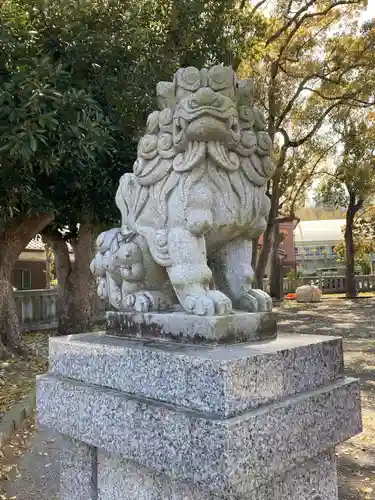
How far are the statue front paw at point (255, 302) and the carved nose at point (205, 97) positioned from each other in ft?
3.08

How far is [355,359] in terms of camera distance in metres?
7.16

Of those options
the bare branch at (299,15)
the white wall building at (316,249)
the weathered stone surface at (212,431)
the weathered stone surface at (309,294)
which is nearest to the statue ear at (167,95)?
the weathered stone surface at (212,431)

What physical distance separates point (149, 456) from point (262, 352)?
62cm

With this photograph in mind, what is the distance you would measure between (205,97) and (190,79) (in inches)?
6.1

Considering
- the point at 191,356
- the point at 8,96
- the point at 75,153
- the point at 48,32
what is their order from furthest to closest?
the point at 48,32 → the point at 75,153 → the point at 8,96 → the point at 191,356

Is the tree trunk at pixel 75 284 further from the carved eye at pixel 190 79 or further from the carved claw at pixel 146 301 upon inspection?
the carved eye at pixel 190 79

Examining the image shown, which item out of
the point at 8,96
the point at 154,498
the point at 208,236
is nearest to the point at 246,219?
the point at 208,236

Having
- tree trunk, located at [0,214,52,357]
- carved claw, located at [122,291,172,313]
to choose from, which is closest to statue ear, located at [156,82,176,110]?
carved claw, located at [122,291,172,313]

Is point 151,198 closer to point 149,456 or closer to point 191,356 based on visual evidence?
point 191,356

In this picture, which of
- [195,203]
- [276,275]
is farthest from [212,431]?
[276,275]

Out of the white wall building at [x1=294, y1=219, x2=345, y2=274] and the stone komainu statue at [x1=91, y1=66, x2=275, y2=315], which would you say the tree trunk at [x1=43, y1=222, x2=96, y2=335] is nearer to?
the stone komainu statue at [x1=91, y1=66, x2=275, y2=315]

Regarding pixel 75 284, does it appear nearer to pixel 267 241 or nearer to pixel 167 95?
pixel 167 95

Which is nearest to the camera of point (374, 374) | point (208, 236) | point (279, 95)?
point (208, 236)

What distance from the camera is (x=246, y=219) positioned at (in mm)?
2336
